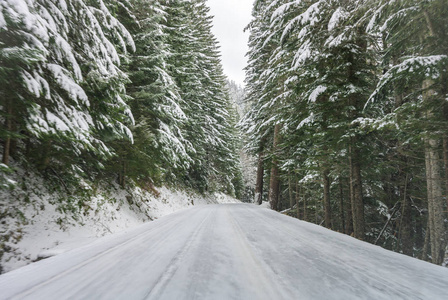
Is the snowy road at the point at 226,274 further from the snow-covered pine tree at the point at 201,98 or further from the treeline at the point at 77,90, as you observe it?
the snow-covered pine tree at the point at 201,98

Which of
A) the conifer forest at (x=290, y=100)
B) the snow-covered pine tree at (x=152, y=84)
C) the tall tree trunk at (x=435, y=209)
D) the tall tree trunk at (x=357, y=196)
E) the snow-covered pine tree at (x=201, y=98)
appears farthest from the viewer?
the snow-covered pine tree at (x=201, y=98)

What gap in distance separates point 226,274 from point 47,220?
3.87 m

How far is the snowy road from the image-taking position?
64.9 inches

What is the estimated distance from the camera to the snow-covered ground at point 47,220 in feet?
9.81

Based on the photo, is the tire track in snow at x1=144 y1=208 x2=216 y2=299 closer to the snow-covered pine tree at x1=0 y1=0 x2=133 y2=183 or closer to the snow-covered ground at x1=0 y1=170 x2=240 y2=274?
the snow-covered ground at x1=0 y1=170 x2=240 y2=274

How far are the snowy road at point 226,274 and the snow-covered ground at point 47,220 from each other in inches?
37.6

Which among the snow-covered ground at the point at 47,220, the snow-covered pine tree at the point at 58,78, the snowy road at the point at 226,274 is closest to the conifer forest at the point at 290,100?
the snow-covered pine tree at the point at 58,78

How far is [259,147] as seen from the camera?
16969 millimetres

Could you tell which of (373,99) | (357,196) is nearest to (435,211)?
(357,196)

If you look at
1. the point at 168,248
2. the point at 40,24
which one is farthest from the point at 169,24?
the point at 168,248

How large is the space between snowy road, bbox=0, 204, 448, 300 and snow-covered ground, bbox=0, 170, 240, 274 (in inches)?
37.6

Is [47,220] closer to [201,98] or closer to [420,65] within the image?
[420,65]

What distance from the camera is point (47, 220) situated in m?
3.86

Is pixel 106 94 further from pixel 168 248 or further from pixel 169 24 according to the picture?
pixel 169 24
